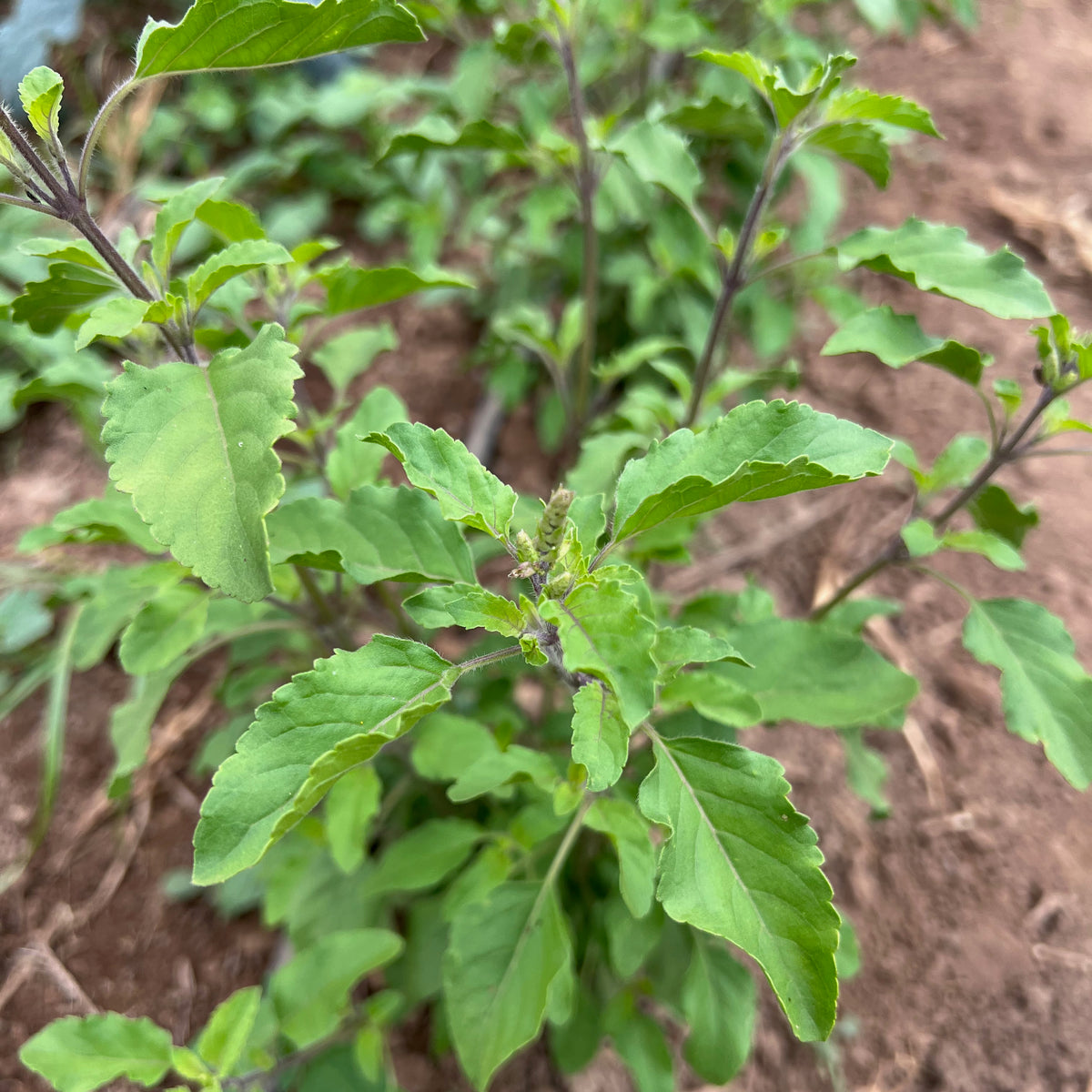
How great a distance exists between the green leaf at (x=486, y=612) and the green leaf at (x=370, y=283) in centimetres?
64

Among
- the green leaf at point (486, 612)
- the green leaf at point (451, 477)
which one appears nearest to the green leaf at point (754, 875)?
→ the green leaf at point (486, 612)

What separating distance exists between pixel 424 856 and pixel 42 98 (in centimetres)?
144

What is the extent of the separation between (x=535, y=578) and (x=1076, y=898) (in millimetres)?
1897

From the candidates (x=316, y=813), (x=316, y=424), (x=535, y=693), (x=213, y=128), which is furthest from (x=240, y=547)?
(x=213, y=128)

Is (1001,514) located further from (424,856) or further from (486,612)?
(424,856)

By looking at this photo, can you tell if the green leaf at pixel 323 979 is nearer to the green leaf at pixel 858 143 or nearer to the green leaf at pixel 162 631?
the green leaf at pixel 162 631

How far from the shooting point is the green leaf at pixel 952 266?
4.06ft

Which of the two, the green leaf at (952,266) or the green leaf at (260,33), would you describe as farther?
the green leaf at (952,266)

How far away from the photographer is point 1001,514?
1.55 meters

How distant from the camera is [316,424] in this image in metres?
1.50

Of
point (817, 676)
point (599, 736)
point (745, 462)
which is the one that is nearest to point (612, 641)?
point (599, 736)

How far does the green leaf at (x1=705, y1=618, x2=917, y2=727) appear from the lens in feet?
4.42

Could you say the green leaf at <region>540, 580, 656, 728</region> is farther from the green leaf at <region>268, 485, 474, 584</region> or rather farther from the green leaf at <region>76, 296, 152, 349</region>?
the green leaf at <region>76, 296, 152, 349</region>

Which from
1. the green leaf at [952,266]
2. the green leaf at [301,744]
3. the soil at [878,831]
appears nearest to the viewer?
the green leaf at [301,744]
